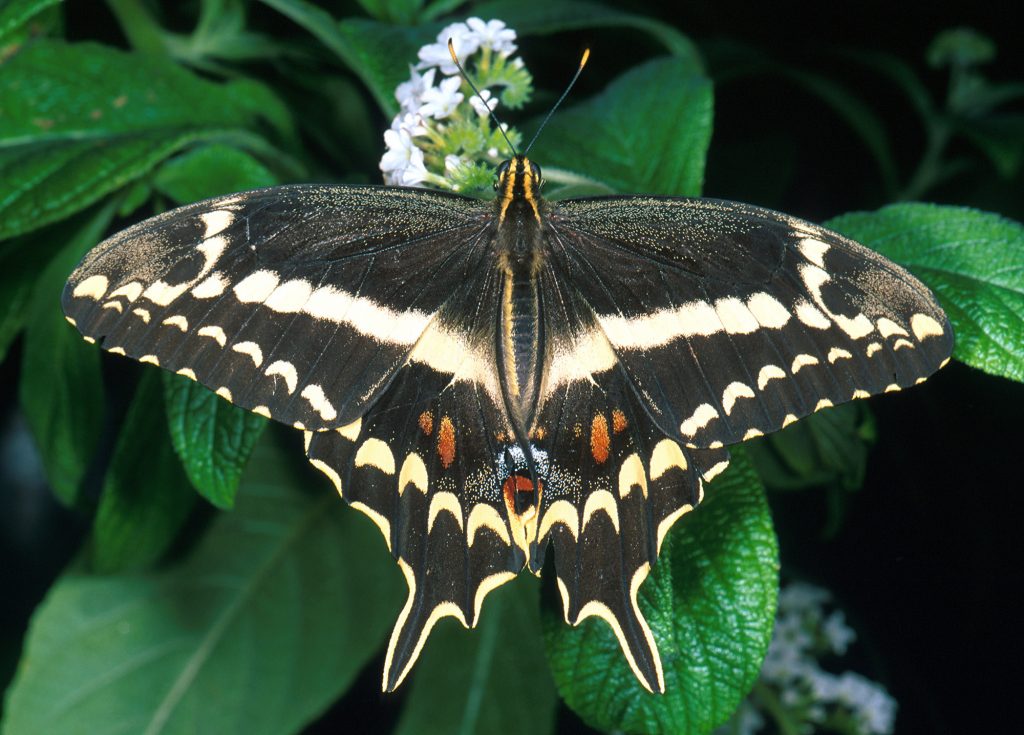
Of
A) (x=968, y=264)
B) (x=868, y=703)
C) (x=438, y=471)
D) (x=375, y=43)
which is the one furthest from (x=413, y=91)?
(x=868, y=703)

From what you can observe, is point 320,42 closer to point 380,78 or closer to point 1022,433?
point 380,78

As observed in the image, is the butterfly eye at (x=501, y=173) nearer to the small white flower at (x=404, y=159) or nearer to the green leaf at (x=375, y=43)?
the small white flower at (x=404, y=159)

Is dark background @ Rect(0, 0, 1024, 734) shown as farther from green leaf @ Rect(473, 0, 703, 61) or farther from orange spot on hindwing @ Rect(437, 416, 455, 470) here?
orange spot on hindwing @ Rect(437, 416, 455, 470)

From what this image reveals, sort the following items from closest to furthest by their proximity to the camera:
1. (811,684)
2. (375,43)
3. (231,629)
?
(375,43)
(811,684)
(231,629)

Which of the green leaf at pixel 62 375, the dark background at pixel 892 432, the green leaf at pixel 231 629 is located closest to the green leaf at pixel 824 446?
the dark background at pixel 892 432

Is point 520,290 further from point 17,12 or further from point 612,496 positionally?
point 17,12

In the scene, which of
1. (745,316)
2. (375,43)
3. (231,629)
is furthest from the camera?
(231,629)

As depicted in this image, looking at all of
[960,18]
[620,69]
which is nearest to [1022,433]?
Answer: [960,18]
